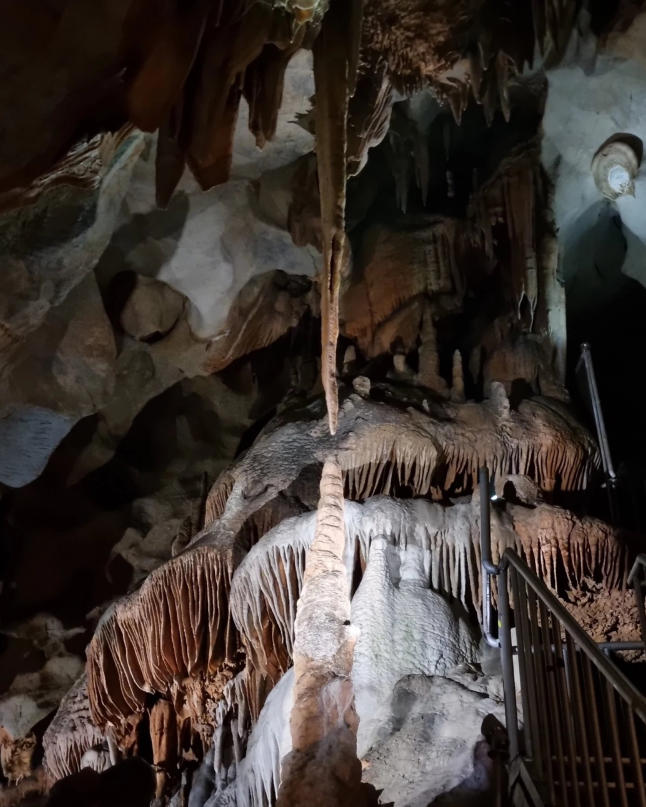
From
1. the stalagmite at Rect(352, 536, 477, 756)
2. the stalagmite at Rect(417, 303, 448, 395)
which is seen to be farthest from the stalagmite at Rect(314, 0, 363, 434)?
the stalagmite at Rect(417, 303, 448, 395)

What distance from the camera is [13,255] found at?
13.9ft

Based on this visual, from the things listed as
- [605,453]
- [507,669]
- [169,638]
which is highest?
[605,453]

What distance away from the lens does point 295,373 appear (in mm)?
8695

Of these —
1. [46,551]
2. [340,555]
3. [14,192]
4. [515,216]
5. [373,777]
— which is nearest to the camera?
[14,192]

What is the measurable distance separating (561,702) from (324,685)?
1.47m

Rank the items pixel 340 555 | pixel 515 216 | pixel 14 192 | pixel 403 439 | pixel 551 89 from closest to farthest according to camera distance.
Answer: pixel 14 192
pixel 340 555
pixel 403 439
pixel 551 89
pixel 515 216

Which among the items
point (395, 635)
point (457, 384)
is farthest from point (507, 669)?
point (457, 384)

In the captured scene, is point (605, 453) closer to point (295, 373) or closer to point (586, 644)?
point (295, 373)

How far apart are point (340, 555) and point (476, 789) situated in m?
1.78

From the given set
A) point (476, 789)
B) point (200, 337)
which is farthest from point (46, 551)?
point (476, 789)

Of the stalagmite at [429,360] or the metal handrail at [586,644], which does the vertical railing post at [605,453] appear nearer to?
the stalagmite at [429,360]

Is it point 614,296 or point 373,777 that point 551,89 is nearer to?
point 614,296

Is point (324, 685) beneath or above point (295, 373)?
beneath

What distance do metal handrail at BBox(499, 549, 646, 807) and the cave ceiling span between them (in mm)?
714
